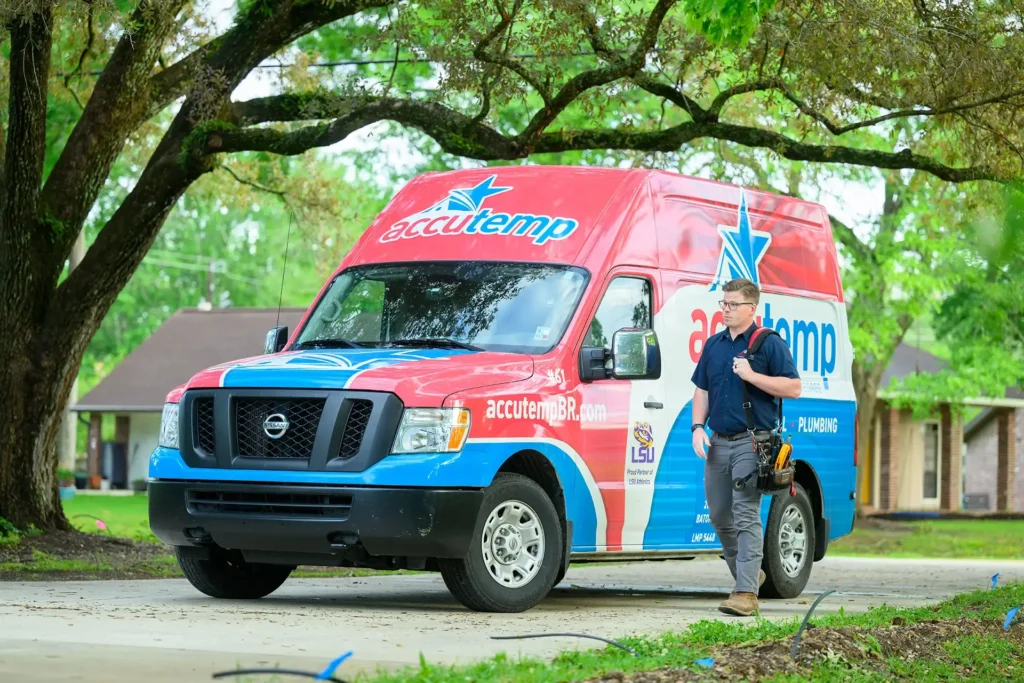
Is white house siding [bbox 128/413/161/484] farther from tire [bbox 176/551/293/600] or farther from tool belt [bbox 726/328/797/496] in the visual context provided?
tool belt [bbox 726/328/797/496]

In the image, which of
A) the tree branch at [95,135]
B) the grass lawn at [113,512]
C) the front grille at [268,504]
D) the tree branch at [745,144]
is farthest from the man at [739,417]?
the grass lawn at [113,512]

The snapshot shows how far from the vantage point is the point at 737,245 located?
43.0ft

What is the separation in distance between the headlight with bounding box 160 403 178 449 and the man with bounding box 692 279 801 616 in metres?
3.32

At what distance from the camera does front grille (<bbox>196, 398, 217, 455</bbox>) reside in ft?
34.4

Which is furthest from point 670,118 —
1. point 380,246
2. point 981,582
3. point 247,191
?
point 380,246

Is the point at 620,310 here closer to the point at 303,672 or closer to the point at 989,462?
the point at 303,672

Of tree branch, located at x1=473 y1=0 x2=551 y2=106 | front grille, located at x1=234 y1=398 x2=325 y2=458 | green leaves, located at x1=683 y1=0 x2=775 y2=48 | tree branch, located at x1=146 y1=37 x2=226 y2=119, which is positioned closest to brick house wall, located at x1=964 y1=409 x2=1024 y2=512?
tree branch, located at x1=146 y1=37 x2=226 y2=119

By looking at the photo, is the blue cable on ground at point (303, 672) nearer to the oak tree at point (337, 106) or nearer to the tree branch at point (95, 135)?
the oak tree at point (337, 106)

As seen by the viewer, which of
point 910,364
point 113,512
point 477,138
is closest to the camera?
point 477,138

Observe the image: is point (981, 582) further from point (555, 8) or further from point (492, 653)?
point (492, 653)

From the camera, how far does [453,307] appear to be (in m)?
11.3

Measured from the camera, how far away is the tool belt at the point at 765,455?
10.6 metres

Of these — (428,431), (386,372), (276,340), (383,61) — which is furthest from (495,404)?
(383,61)

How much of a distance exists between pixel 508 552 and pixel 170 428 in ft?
7.64
